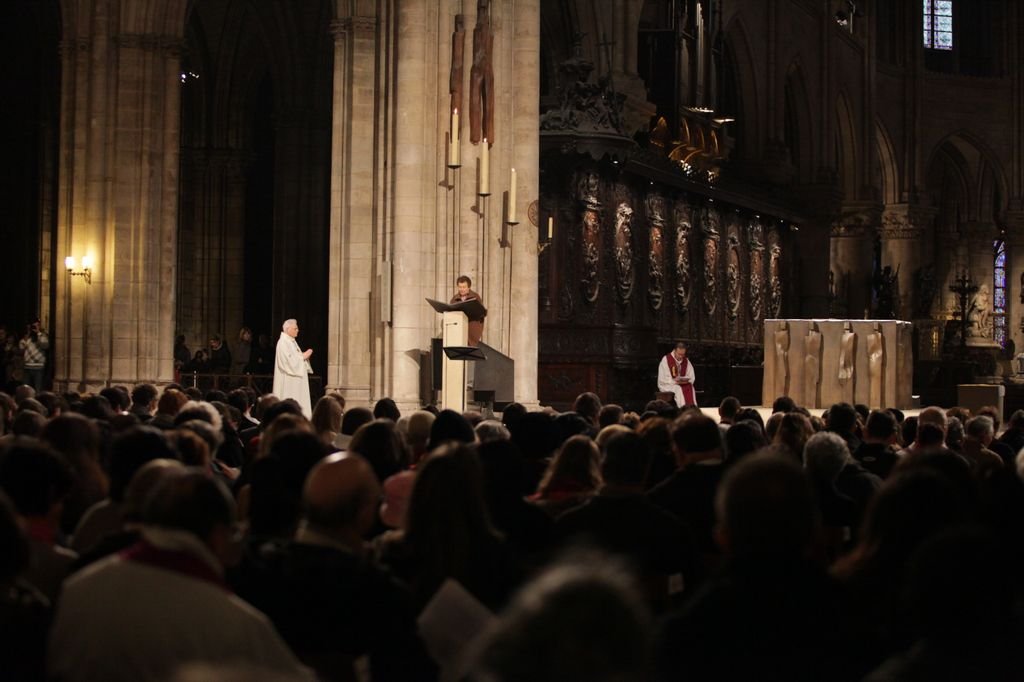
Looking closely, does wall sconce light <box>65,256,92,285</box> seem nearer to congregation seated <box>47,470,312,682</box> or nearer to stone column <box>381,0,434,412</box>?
stone column <box>381,0,434,412</box>

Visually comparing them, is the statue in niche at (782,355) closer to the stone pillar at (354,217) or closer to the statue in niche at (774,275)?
the stone pillar at (354,217)

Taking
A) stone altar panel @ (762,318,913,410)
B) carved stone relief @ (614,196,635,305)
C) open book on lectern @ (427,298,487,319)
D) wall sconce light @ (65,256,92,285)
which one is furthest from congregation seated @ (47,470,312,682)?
carved stone relief @ (614,196,635,305)

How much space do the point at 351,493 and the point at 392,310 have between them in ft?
47.4

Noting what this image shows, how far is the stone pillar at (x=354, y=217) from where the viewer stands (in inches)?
768

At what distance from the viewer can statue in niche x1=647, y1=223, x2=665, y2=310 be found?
26922mm

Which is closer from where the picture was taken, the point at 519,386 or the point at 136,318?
the point at 519,386

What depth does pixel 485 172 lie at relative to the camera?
18.5 metres

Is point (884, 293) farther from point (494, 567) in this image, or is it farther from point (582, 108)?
point (494, 567)

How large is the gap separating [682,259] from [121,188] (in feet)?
34.6

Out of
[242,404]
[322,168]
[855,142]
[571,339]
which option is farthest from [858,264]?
[242,404]

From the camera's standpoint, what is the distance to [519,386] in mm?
19375

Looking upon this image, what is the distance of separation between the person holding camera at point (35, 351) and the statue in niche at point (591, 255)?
8101mm

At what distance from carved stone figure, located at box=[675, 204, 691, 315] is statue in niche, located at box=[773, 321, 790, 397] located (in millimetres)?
5876

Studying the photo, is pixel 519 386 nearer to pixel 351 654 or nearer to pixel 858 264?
pixel 351 654
